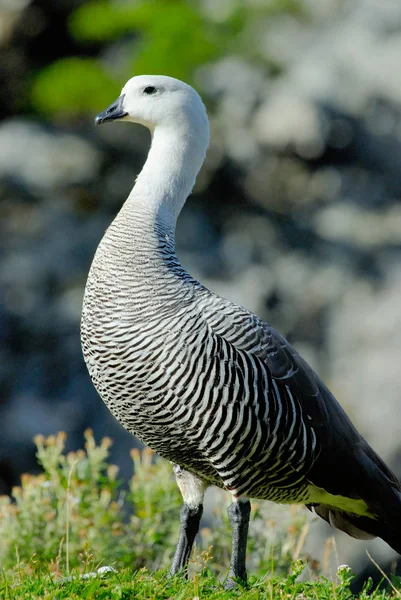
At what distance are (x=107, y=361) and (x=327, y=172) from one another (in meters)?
8.43

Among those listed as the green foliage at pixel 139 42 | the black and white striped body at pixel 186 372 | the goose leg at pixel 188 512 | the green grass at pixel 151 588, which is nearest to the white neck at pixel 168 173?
the black and white striped body at pixel 186 372

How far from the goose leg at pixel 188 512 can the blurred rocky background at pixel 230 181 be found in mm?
5520

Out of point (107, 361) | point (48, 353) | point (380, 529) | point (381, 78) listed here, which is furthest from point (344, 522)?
point (381, 78)

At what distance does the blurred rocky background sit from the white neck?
19.7 ft

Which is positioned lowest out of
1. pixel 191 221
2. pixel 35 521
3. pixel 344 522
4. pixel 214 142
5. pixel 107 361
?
pixel 35 521

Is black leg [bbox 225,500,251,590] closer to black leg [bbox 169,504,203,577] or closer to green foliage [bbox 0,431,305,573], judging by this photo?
black leg [bbox 169,504,203,577]

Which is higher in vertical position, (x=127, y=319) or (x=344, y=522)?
(x=127, y=319)

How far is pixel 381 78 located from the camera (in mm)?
12750

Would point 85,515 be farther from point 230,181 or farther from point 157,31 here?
point 157,31

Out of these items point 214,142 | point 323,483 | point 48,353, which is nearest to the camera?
point 323,483

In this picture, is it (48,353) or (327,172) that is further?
(327,172)

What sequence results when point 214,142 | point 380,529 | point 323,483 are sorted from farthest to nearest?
point 214,142 < point 380,529 < point 323,483

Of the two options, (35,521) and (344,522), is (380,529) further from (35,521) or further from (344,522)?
(35,521)

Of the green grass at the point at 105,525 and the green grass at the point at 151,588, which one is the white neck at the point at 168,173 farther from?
the green grass at the point at 151,588
